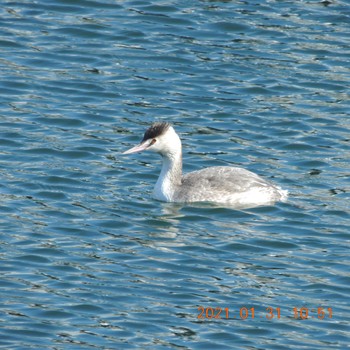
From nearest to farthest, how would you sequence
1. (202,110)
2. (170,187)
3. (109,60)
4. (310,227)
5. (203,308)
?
(203,308), (310,227), (170,187), (202,110), (109,60)

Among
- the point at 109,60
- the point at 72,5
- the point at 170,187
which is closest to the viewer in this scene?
the point at 170,187

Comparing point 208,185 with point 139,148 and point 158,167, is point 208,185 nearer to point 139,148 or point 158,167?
point 139,148

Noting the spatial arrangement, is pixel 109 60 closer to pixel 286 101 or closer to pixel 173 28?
pixel 173 28

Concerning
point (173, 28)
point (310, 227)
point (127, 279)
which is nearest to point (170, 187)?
point (310, 227)

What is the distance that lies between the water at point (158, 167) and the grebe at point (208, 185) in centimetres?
18

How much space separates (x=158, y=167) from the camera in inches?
712

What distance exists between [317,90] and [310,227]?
5.10 meters

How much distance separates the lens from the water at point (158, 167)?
1284 cm

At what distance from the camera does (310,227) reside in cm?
1570

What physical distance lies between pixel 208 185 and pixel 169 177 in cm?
55
